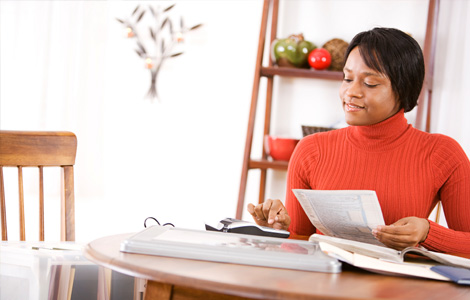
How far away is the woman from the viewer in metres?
1.55

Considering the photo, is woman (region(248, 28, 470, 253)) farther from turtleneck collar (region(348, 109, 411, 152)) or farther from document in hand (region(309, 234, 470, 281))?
document in hand (region(309, 234, 470, 281))

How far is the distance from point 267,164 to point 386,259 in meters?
1.78

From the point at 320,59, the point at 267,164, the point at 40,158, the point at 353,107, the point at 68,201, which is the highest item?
the point at 320,59

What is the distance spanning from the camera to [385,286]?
857 millimetres

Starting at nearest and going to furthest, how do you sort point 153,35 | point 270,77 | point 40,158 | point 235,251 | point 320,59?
point 235,251 < point 40,158 < point 320,59 < point 270,77 < point 153,35

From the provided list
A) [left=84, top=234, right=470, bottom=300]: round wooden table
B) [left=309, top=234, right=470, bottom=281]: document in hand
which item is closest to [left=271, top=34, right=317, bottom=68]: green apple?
[left=309, top=234, right=470, bottom=281]: document in hand

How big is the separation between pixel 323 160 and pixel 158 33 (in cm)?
192

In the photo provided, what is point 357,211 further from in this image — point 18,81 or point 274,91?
point 18,81

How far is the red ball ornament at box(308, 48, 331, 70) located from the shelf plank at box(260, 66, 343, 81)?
0.08 ft

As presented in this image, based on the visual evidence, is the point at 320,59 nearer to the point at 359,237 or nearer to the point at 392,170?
the point at 392,170

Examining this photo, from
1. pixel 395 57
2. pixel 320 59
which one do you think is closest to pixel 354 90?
pixel 395 57

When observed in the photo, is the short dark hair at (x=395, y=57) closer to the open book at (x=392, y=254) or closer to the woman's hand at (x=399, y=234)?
the woman's hand at (x=399, y=234)

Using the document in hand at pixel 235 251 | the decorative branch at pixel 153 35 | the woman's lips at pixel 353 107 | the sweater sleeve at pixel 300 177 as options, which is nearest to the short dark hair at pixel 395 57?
the woman's lips at pixel 353 107

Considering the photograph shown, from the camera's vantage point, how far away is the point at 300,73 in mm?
2773
